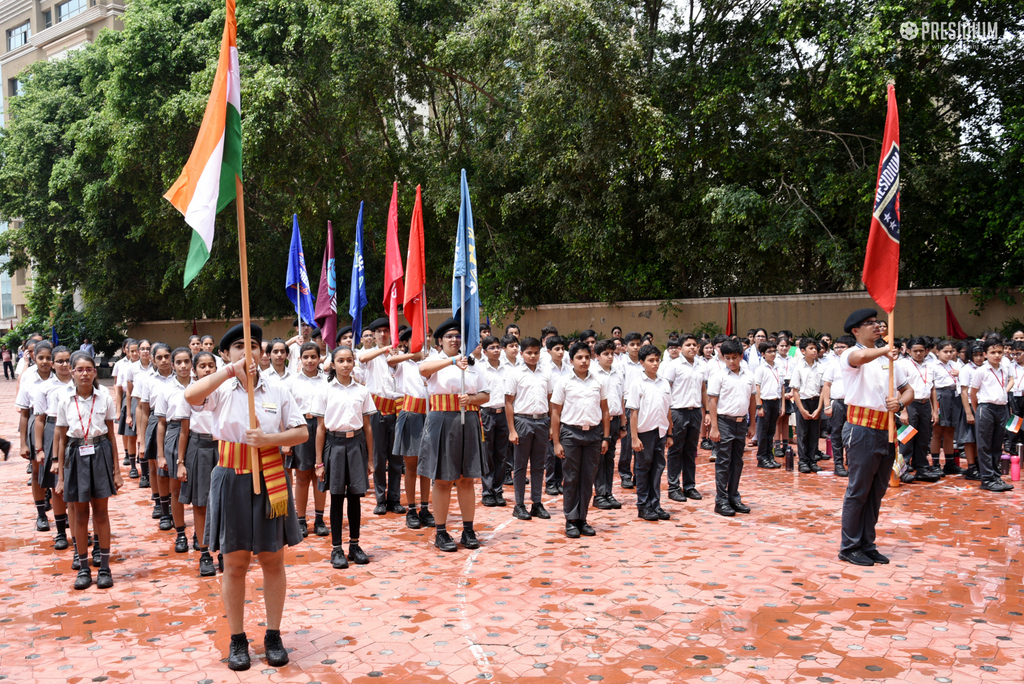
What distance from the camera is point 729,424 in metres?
8.60

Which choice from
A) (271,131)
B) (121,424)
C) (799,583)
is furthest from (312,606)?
(271,131)

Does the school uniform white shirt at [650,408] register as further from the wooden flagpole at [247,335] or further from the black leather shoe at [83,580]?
the black leather shoe at [83,580]

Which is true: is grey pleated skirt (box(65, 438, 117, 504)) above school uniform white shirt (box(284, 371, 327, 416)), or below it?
below

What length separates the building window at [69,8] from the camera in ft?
148

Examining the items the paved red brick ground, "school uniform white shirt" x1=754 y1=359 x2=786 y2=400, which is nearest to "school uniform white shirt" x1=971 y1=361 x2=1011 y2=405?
the paved red brick ground

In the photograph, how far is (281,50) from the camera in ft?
73.2

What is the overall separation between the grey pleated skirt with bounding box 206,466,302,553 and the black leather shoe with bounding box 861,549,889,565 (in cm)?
487

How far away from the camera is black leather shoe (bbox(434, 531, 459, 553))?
729 cm

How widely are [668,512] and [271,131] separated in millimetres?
17279

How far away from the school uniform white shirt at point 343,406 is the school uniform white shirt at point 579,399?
6.27 feet

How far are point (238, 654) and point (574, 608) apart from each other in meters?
2.31

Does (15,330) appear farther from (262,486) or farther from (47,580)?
(262,486)

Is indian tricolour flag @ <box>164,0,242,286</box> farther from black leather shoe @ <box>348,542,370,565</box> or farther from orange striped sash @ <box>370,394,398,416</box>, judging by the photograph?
orange striped sash @ <box>370,394,398,416</box>

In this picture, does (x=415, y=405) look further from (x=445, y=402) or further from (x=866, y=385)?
(x=866, y=385)
